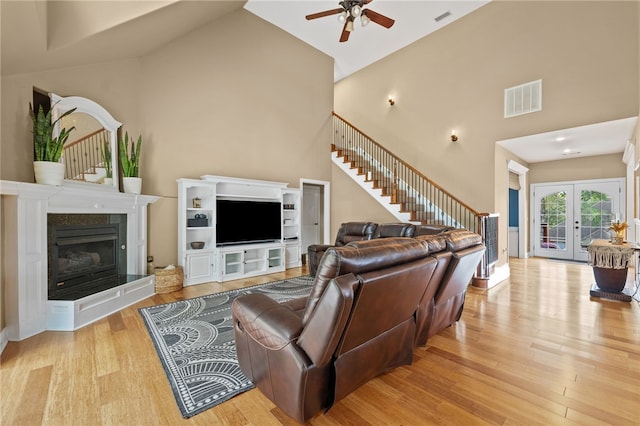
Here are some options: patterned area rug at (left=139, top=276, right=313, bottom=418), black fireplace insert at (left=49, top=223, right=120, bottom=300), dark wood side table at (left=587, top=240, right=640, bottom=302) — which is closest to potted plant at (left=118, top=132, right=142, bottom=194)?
black fireplace insert at (left=49, top=223, right=120, bottom=300)

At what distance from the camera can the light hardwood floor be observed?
172 centimetres

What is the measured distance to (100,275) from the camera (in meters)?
3.82

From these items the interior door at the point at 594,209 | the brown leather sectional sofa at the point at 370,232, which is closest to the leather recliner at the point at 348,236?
the brown leather sectional sofa at the point at 370,232

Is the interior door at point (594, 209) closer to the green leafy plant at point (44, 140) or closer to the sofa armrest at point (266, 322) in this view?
the sofa armrest at point (266, 322)

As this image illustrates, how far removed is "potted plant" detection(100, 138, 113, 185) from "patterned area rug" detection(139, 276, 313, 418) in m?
1.87

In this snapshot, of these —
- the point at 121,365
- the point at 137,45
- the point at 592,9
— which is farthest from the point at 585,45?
the point at 121,365

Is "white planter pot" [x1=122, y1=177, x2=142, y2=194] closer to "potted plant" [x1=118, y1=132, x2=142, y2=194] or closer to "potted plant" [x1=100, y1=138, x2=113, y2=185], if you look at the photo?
"potted plant" [x1=118, y1=132, x2=142, y2=194]

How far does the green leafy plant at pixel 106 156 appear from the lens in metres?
3.93

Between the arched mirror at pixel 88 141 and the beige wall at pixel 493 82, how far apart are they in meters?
5.98

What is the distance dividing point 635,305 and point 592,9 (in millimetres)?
4455

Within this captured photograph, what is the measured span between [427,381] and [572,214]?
25.0ft

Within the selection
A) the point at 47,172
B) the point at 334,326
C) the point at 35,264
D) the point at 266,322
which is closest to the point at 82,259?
the point at 35,264

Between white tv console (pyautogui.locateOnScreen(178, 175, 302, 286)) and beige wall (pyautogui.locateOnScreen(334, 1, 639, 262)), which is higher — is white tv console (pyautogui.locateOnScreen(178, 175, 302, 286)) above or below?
below

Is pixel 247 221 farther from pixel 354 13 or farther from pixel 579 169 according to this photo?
pixel 579 169
